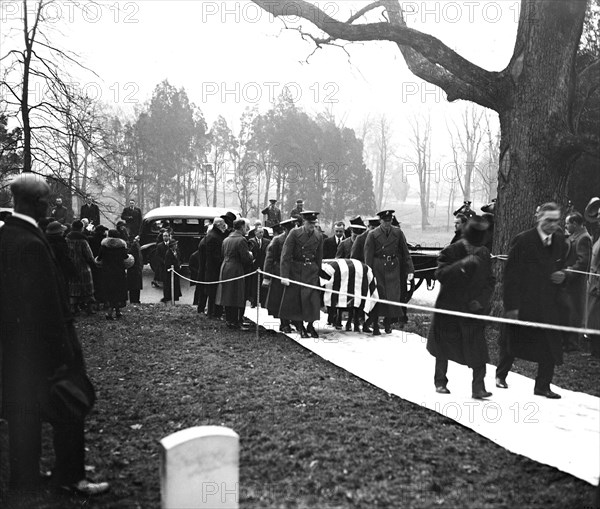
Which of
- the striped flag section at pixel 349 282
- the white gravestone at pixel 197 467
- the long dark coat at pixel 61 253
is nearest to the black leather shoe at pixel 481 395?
the white gravestone at pixel 197 467

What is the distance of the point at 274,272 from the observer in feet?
40.0

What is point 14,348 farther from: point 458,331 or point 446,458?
point 458,331

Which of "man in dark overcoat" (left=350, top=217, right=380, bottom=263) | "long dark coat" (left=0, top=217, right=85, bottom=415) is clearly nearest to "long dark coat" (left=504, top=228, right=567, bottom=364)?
"long dark coat" (left=0, top=217, right=85, bottom=415)

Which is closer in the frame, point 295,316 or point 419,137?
point 295,316

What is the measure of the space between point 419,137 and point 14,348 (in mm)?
56933

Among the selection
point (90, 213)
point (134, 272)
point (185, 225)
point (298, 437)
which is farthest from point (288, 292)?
point (90, 213)

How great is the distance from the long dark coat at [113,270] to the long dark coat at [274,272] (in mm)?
3095

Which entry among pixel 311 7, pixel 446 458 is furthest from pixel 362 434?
pixel 311 7

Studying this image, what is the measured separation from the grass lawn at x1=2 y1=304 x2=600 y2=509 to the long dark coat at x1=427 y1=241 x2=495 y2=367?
30.2 inches

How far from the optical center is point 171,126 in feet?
148

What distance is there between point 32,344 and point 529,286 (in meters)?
4.83

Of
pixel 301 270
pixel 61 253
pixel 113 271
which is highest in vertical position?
pixel 61 253

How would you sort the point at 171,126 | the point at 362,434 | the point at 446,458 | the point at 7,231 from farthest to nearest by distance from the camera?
1. the point at 171,126
2. the point at 362,434
3. the point at 446,458
4. the point at 7,231

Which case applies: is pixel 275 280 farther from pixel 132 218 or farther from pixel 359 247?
pixel 132 218
